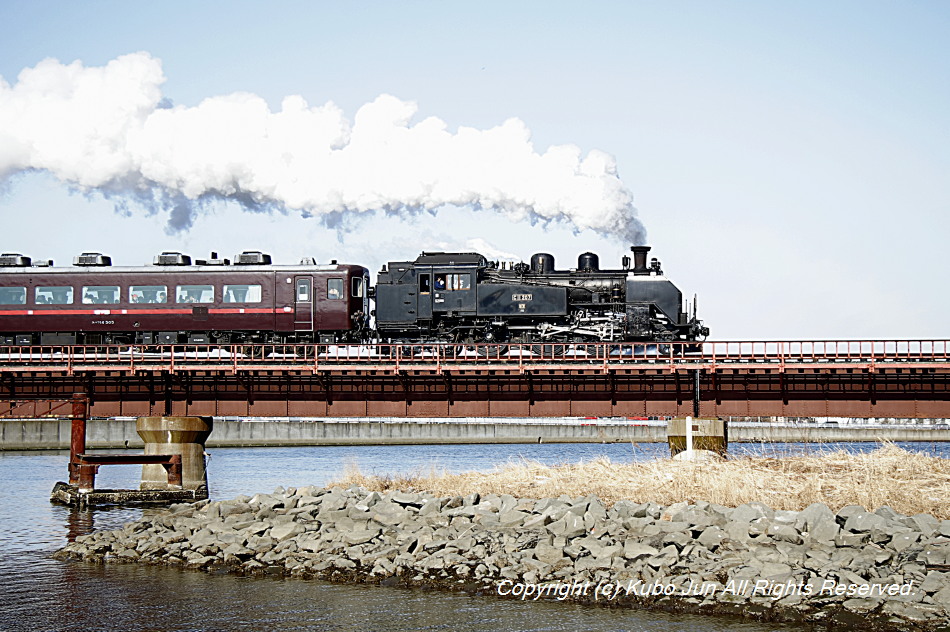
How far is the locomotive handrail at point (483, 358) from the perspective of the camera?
34781 mm

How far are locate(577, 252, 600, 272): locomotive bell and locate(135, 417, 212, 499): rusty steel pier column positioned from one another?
1890 cm

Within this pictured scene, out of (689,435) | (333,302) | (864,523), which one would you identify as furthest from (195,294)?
(864,523)

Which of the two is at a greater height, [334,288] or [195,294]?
[334,288]

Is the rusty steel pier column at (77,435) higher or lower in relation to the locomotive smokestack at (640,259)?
lower

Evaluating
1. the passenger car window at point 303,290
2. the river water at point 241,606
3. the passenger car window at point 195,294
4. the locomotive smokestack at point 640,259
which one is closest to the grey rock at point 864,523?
the river water at point 241,606

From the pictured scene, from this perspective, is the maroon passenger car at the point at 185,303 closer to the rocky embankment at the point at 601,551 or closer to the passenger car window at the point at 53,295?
the passenger car window at the point at 53,295

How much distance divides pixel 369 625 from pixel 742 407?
22172 millimetres

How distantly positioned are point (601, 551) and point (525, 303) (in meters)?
24.7

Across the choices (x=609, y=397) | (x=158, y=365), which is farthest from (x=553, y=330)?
(x=158, y=365)

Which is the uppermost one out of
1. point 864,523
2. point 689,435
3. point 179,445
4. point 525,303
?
point 525,303

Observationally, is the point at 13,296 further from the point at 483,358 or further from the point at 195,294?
the point at 483,358

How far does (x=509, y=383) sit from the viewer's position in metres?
36.4

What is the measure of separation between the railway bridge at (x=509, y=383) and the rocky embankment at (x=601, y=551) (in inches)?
601

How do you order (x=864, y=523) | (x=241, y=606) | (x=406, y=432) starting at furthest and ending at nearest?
(x=406, y=432)
(x=241, y=606)
(x=864, y=523)
